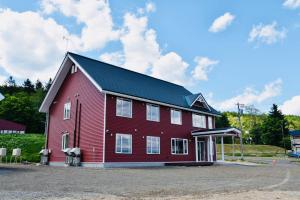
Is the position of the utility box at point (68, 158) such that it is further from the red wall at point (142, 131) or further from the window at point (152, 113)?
the window at point (152, 113)

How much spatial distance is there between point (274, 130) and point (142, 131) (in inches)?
2159

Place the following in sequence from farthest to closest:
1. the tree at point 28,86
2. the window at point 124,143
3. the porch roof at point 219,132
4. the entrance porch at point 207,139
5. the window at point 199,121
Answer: the tree at point 28,86
the window at point 199,121
the entrance porch at point 207,139
the porch roof at point 219,132
the window at point 124,143

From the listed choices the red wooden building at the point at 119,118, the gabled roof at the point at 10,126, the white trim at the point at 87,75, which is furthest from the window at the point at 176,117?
the gabled roof at the point at 10,126

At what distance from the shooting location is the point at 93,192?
8602 millimetres

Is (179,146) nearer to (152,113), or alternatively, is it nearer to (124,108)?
(152,113)

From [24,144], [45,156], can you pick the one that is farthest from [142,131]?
[24,144]

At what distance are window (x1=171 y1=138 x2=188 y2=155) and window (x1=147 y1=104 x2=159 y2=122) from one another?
2668mm

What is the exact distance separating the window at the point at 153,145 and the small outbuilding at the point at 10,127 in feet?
132

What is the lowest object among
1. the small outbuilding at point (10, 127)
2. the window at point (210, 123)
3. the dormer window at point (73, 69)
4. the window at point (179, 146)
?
the window at point (179, 146)

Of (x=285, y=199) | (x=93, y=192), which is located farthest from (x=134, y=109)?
(x=285, y=199)

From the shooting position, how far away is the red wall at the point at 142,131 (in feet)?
66.4

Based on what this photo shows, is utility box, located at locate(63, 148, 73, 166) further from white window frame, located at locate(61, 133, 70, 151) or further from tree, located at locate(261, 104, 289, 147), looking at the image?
tree, located at locate(261, 104, 289, 147)

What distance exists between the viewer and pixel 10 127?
56.0 meters

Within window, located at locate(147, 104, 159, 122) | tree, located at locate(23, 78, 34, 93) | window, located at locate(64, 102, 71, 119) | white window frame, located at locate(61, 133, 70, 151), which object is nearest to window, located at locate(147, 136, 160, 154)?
window, located at locate(147, 104, 159, 122)
